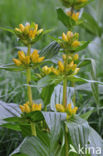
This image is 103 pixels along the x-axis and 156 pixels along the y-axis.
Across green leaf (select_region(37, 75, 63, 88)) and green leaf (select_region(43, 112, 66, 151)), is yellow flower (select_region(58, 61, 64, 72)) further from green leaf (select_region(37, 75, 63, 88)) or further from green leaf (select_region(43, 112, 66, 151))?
green leaf (select_region(43, 112, 66, 151))

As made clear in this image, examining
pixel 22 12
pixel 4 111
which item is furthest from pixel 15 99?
pixel 22 12

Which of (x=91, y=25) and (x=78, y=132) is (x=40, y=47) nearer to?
(x=91, y=25)

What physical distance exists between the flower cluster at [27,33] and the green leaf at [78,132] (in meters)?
0.33

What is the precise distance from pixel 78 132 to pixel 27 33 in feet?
1.28

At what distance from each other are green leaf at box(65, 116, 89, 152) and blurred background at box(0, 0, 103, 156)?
22cm

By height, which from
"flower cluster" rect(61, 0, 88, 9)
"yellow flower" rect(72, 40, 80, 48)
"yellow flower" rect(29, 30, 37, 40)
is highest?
"flower cluster" rect(61, 0, 88, 9)

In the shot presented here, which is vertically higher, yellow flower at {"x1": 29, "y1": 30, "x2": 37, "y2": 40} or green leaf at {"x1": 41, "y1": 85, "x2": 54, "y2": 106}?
yellow flower at {"x1": 29, "y1": 30, "x2": 37, "y2": 40}

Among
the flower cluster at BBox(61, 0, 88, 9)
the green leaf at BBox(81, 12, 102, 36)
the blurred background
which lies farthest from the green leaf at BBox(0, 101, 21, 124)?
the green leaf at BBox(81, 12, 102, 36)

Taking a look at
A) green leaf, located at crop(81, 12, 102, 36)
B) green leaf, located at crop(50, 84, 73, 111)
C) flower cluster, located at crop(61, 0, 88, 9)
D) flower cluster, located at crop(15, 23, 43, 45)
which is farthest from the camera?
green leaf, located at crop(81, 12, 102, 36)

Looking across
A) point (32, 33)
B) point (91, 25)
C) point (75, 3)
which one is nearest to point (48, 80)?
point (32, 33)

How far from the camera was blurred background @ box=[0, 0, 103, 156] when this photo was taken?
139cm

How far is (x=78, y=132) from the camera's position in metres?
0.84

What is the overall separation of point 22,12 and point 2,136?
87.6 inches

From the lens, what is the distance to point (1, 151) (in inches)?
52.6
